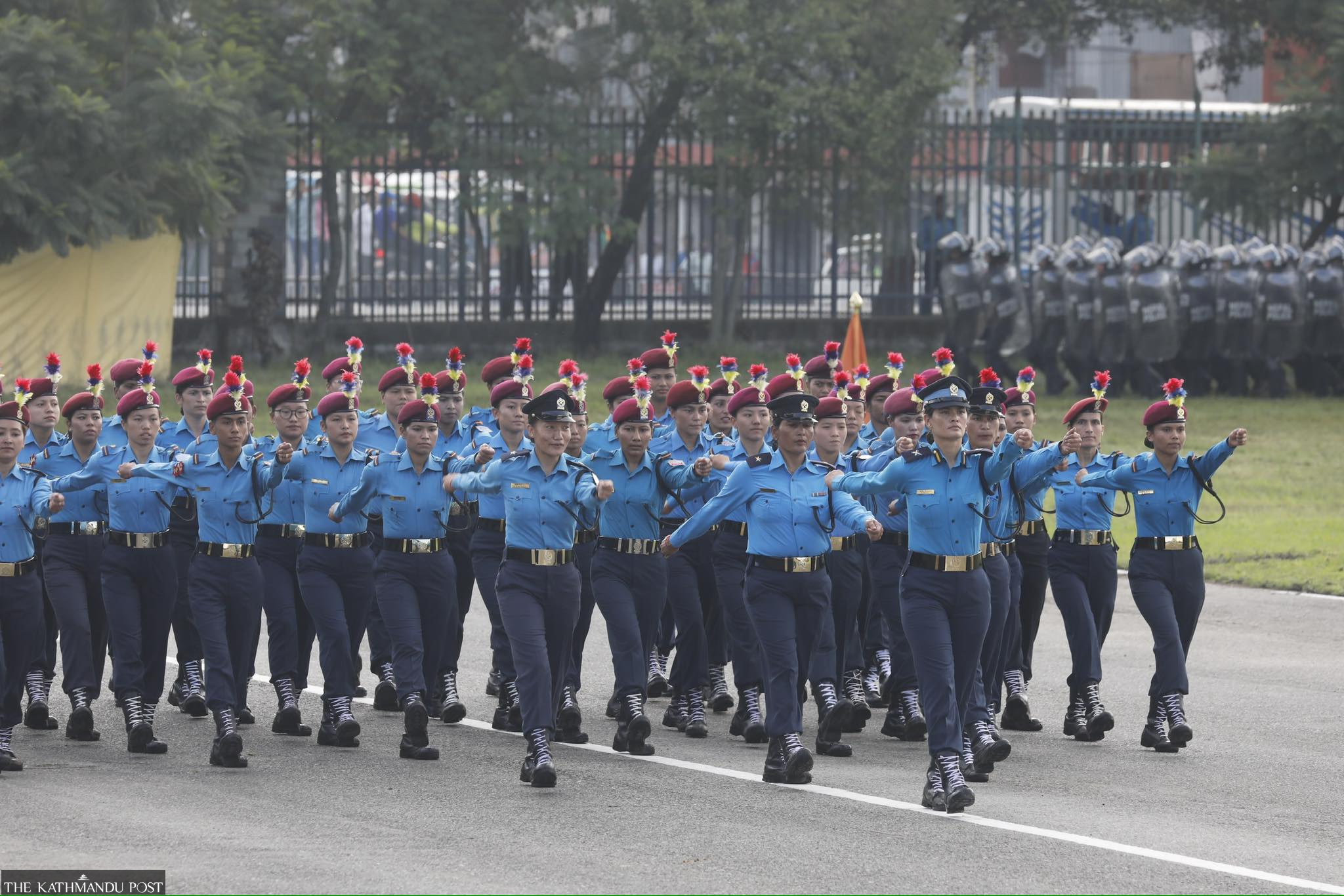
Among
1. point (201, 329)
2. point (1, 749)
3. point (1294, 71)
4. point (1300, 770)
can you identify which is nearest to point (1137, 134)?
point (1294, 71)

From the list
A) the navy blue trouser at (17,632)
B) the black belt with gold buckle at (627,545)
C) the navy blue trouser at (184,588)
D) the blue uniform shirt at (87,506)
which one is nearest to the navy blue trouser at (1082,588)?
the black belt with gold buckle at (627,545)

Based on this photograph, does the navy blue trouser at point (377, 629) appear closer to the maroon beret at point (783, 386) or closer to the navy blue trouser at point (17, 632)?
the navy blue trouser at point (17, 632)

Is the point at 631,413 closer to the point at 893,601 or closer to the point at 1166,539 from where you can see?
the point at 893,601

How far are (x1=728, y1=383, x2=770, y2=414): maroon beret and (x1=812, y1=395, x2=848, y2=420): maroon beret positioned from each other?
27 cm

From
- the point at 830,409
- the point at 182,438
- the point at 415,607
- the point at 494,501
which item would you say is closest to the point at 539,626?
the point at 415,607

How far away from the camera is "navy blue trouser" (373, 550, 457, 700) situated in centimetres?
1034

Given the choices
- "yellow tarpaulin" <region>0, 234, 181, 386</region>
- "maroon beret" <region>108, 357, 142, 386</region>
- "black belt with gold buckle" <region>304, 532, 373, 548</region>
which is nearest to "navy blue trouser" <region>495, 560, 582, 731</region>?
"black belt with gold buckle" <region>304, 532, 373, 548</region>

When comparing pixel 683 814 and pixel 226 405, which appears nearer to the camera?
pixel 683 814

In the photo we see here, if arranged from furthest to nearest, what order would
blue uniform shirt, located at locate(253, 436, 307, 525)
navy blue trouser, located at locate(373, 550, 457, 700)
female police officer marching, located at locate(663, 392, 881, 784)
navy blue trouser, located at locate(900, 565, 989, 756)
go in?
blue uniform shirt, located at locate(253, 436, 307, 525), navy blue trouser, located at locate(373, 550, 457, 700), female police officer marching, located at locate(663, 392, 881, 784), navy blue trouser, located at locate(900, 565, 989, 756)

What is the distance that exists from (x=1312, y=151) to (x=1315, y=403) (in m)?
4.05

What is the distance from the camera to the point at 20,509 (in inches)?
402

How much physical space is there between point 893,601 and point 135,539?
→ 3914mm

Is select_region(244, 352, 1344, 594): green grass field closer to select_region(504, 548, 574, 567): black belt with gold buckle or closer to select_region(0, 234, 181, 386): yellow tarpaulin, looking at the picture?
select_region(0, 234, 181, 386): yellow tarpaulin

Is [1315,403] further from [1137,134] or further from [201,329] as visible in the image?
[201,329]
